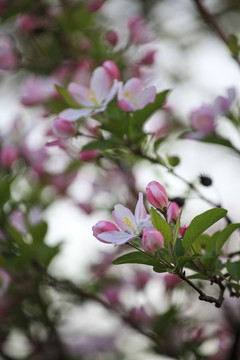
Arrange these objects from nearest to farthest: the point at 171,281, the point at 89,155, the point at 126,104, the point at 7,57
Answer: the point at 126,104, the point at 89,155, the point at 171,281, the point at 7,57

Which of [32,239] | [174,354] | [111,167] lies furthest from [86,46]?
[174,354]

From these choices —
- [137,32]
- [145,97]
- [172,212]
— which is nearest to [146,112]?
[145,97]

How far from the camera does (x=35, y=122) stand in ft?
5.36

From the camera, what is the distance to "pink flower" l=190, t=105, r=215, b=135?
990mm

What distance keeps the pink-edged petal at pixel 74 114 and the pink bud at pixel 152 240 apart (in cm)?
36

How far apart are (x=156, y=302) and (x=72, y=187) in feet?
1.95

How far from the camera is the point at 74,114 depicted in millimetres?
950

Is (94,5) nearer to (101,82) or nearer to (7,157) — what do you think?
(7,157)

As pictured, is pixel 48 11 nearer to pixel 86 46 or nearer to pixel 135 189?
pixel 86 46

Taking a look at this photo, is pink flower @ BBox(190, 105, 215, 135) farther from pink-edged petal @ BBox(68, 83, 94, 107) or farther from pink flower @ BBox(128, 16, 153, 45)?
pink flower @ BBox(128, 16, 153, 45)

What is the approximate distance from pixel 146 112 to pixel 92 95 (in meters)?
0.11

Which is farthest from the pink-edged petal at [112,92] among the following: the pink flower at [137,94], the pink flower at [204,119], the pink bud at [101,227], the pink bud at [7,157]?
the pink bud at [7,157]

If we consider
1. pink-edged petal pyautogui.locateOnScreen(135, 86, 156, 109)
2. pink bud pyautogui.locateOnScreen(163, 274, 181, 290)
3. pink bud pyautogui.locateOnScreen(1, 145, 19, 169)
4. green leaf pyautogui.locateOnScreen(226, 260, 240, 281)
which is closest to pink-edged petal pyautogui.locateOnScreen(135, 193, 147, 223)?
green leaf pyautogui.locateOnScreen(226, 260, 240, 281)

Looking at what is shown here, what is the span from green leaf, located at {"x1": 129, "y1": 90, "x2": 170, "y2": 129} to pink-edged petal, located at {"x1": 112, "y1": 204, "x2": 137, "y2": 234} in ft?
0.84
